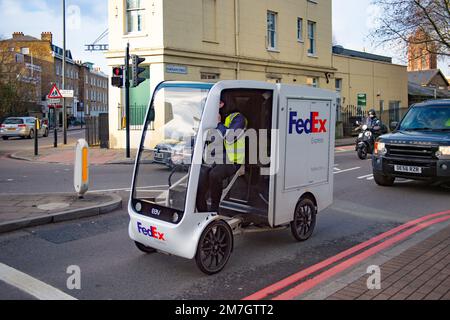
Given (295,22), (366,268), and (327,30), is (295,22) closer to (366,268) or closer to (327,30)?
(327,30)

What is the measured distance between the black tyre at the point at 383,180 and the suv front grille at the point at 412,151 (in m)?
0.75

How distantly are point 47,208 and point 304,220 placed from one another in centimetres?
429

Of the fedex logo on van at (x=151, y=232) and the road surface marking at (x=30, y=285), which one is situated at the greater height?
the fedex logo on van at (x=151, y=232)

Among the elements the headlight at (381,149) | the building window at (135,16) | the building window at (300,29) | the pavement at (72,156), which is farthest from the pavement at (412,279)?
the building window at (300,29)

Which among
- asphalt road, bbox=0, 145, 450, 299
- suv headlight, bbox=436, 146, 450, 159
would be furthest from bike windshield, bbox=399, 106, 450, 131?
asphalt road, bbox=0, 145, 450, 299

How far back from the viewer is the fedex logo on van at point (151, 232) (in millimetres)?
5016

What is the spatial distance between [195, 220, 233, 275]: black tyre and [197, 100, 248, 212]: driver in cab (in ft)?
0.80

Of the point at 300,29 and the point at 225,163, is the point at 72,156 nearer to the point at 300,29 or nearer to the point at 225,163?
the point at 225,163

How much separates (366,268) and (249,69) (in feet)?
65.4

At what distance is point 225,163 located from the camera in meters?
5.29

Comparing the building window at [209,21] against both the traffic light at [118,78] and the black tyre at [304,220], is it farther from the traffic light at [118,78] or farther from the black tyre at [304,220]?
the black tyre at [304,220]

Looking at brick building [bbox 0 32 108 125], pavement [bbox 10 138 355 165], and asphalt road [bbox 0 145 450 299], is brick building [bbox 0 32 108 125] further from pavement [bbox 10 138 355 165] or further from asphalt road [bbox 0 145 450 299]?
asphalt road [bbox 0 145 450 299]

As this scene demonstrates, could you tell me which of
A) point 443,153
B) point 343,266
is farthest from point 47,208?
point 443,153
